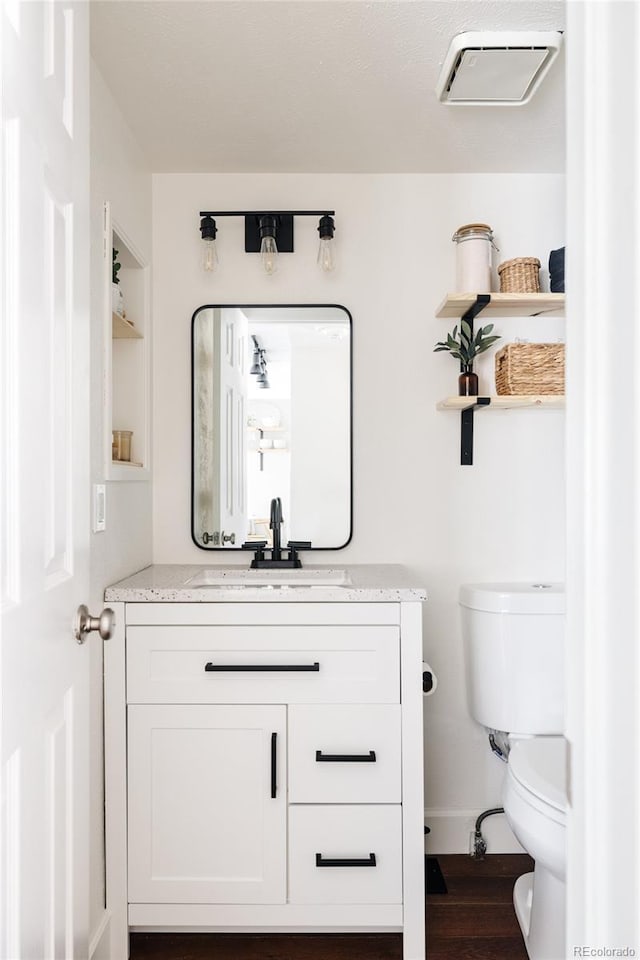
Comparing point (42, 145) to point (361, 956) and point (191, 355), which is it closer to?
point (191, 355)

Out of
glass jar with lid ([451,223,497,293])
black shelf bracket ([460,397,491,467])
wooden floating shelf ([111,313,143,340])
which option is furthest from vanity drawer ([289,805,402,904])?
glass jar with lid ([451,223,497,293])

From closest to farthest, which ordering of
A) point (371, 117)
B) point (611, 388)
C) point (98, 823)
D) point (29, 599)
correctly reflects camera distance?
point (611, 388) < point (29, 599) < point (98, 823) < point (371, 117)

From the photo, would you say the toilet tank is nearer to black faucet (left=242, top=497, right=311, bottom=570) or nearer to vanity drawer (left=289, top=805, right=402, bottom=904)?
vanity drawer (left=289, top=805, right=402, bottom=904)

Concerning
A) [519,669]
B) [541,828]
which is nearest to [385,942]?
[541,828]

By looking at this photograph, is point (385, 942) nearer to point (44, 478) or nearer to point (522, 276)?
point (44, 478)

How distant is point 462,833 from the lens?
2305mm

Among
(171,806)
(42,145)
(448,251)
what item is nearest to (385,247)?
(448,251)

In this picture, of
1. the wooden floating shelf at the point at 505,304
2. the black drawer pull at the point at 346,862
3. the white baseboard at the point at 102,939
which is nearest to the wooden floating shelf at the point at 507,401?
the wooden floating shelf at the point at 505,304

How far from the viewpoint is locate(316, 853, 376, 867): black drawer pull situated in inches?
69.0

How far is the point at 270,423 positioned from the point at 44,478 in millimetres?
1450

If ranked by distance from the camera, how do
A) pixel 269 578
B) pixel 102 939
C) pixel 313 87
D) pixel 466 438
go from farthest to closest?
pixel 466 438, pixel 269 578, pixel 313 87, pixel 102 939

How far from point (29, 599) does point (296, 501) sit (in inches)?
60.7

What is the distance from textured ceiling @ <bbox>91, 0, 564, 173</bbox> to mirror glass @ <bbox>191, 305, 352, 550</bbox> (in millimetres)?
507

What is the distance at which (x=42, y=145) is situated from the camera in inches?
34.5
